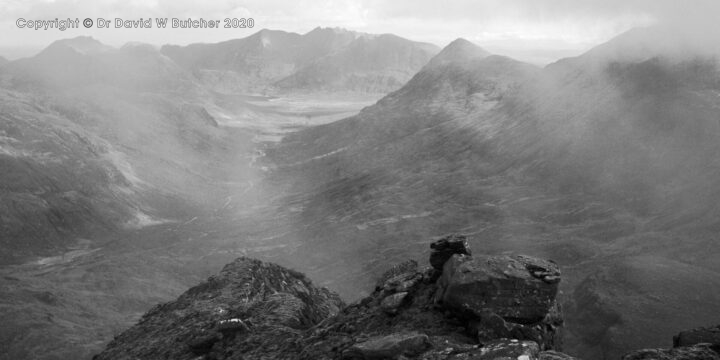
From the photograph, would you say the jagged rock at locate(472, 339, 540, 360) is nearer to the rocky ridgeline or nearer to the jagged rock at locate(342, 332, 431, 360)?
the rocky ridgeline

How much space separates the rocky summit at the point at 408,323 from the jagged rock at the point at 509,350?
0.04m

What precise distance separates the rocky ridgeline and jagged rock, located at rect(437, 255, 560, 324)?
0.05 meters

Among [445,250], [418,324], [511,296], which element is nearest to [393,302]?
[418,324]

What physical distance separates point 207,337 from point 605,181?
185764 mm

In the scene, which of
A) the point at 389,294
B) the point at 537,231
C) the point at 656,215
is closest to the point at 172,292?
the point at 537,231

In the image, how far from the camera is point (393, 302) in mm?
31516

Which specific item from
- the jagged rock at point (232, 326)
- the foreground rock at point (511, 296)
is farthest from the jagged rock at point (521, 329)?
the jagged rock at point (232, 326)

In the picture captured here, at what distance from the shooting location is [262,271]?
161 ft

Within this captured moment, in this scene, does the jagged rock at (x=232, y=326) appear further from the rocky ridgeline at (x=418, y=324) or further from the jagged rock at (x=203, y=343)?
the jagged rock at (x=203, y=343)

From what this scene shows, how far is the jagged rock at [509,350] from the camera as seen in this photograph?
21.9 meters

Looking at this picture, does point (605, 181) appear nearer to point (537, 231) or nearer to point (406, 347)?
point (537, 231)

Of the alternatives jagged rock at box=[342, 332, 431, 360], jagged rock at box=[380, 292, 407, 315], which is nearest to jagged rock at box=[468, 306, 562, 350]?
jagged rock at box=[342, 332, 431, 360]

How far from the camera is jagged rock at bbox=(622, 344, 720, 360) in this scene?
23391 millimetres

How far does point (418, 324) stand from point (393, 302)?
9.84ft
